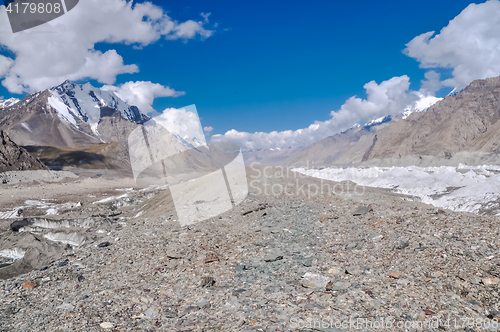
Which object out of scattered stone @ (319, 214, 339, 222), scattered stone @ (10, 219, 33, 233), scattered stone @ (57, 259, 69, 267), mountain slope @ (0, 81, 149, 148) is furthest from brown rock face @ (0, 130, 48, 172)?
mountain slope @ (0, 81, 149, 148)

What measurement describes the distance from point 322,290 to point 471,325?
2.76 metres

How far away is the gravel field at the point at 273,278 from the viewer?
554cm

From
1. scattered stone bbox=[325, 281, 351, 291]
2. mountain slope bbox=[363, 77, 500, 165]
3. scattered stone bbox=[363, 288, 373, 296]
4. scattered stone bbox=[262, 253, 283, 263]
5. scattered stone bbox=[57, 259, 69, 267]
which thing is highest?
mountain slope bbox=[363, 77, 500, 165]

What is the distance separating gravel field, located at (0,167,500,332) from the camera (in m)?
5.54

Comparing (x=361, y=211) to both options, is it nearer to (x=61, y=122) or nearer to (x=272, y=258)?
(x=272, y=258)

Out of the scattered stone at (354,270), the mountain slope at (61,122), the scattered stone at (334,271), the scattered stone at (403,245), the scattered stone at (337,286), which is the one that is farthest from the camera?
the mountain slope at (61,122)

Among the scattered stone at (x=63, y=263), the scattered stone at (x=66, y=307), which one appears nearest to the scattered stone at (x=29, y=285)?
the scattered stone at (x=63, y=263)

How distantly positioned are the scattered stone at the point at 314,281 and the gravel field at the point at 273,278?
5 cm

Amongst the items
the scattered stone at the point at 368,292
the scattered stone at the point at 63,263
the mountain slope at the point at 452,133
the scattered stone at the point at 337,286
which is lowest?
the scattered stone at the point at 368,292

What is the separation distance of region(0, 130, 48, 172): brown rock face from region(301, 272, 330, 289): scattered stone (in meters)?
64.9

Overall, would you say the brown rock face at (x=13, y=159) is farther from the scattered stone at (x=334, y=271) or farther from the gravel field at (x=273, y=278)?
the scattered stone at (x=334, y=271)

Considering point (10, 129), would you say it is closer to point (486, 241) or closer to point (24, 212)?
point (24, 212)

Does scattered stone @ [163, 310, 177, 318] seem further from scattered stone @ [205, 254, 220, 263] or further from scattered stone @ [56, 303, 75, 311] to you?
scattered stone @ [205, 254, 220, 263]

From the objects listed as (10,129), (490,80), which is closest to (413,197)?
(490,80)
